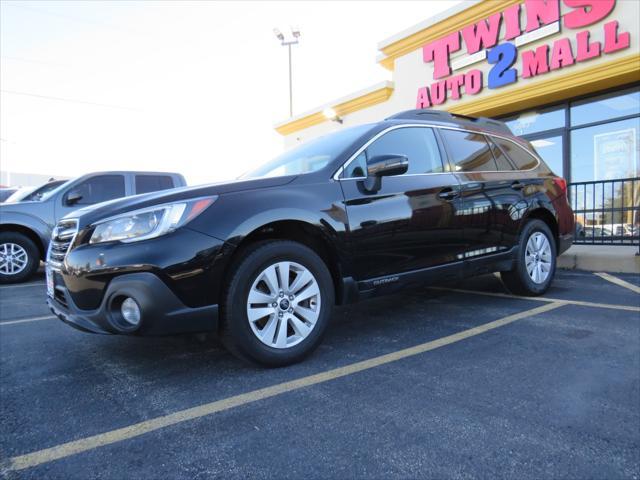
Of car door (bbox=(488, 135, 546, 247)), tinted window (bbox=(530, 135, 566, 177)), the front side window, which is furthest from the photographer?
tinted window (bbox=(530, 135, 566, 177))

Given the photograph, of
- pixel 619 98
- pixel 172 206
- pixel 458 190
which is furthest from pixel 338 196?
pixel 619 98

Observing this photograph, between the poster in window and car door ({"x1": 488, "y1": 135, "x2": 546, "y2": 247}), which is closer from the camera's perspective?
car door ({"x1": 488, "y1": 135, "x2": 546, "y2": 247})

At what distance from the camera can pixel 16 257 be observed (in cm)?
639

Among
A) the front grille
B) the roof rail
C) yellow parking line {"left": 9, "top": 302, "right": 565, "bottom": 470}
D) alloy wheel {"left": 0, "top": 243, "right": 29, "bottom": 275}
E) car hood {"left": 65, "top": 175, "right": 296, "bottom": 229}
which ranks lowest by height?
yellow parking line {"left": 9, "top": 302, "right": 565, "bottom": 470}

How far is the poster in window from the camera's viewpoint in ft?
27.8

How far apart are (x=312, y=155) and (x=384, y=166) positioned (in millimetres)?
769

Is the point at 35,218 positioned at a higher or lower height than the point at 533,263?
higher

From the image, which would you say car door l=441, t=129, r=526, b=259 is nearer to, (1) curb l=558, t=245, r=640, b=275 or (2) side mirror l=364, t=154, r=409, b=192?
(2) side mirror l=364, t=154, r=409, b=192

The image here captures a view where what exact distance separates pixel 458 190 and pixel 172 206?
239 centimetres

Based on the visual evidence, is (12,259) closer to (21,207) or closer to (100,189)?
(21,207)

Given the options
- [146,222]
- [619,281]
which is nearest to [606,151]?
[619,281]

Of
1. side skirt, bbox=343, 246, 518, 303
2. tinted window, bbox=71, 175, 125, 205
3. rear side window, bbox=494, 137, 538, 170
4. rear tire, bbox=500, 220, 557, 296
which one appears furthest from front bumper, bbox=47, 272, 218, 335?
tinted window, bbox=71, 175, 125, 205

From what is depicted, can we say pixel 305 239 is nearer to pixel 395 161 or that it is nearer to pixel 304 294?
pixel 304 294

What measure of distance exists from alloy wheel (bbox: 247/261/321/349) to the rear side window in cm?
290
